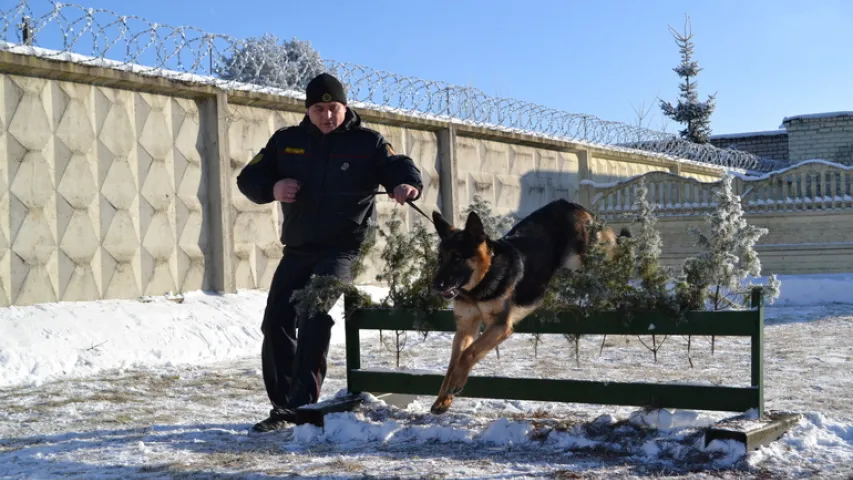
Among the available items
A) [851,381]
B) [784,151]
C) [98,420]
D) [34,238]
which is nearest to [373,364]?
[98,420]

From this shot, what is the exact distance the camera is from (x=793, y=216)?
14.5 meters

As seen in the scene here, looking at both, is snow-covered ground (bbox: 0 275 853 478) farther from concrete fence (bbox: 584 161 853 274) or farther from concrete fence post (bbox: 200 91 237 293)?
concrete fence (bbox: 584 161 853 274)

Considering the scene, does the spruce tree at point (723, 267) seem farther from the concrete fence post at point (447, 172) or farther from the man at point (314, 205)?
the concrete fence post at point (447, 172)

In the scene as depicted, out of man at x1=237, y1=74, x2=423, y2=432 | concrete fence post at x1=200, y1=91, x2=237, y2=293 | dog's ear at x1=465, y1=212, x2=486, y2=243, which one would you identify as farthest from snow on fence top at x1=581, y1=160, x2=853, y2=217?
dog's ear at x1=465, y1=212, x2=486, y2=243

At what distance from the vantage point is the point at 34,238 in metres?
7.68

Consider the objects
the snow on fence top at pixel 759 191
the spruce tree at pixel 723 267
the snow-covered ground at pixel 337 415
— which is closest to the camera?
the snow-covered ground at pixel 337 415

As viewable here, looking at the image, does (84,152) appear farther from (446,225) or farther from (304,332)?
(446,225)

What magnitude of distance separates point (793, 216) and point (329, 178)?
39.0ft

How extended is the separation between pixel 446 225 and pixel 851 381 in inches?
145

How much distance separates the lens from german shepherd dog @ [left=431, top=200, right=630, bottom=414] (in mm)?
4047

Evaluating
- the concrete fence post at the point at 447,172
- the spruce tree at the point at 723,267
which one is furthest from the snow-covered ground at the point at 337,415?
the concrete fence post at the point at 447,172

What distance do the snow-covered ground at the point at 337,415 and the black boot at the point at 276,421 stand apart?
2.4 inches

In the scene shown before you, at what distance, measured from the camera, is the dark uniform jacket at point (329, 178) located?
15.7ft

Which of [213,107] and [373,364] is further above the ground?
[213,107]
